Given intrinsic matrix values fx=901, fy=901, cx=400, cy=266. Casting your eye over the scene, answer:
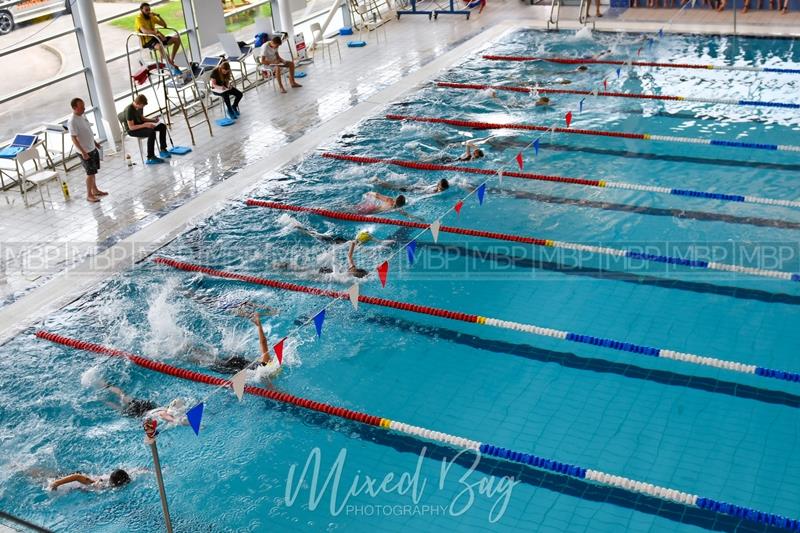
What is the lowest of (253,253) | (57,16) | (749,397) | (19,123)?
(749,397)

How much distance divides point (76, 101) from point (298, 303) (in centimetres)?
353

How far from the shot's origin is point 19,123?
10375mm

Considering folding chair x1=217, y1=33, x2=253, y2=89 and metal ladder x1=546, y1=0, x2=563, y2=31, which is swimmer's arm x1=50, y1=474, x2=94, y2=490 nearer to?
folding chair x1=217, y1=33, x2=253, y2=89

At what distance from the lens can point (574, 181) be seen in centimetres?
890

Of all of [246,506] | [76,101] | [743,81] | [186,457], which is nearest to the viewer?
[246,506]

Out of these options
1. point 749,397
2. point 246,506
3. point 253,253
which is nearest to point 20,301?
point 253,253

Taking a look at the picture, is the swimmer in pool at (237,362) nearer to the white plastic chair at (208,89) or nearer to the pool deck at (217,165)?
the pool deck at (217,165)

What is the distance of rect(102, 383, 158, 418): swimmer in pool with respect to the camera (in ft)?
19.6

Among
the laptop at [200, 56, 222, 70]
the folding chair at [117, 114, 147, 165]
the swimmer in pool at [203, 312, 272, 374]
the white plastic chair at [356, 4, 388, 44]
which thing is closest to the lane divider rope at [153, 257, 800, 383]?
the swimmer in pool at [203, 312, 272, 374]

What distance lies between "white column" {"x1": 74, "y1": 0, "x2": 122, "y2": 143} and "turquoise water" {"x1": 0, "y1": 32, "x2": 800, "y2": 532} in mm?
2398

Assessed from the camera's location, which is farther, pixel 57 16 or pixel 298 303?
pixel 57 16

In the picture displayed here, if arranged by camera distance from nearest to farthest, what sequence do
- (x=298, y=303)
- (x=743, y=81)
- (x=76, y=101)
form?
(x=298, y=303), (x=76, y=101), (x=743, y=81)

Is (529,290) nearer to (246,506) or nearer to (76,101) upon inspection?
(246,506)

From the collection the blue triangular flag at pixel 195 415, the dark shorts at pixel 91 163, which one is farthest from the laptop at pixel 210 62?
the blue triangular flag at pixel 195 415
